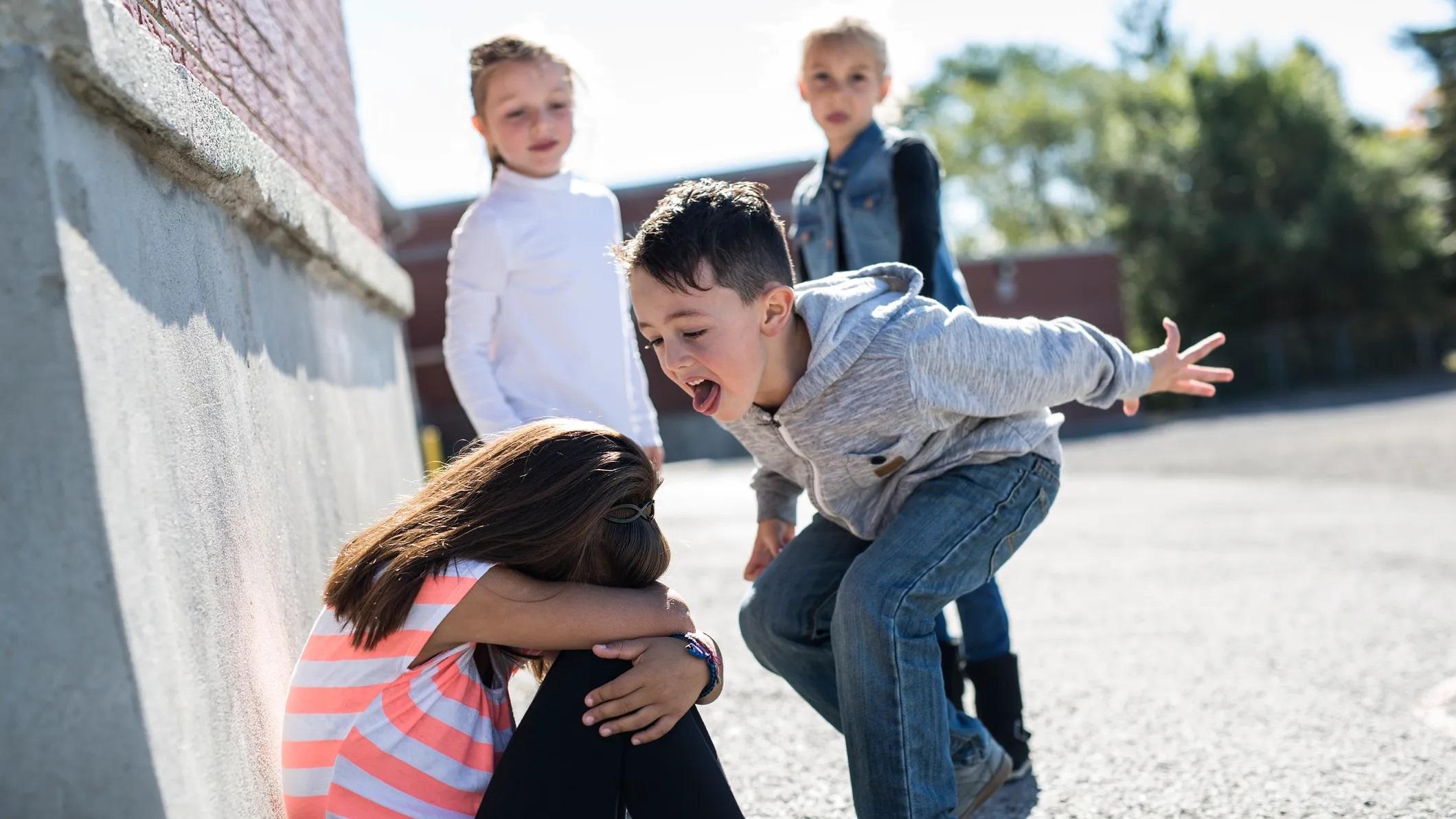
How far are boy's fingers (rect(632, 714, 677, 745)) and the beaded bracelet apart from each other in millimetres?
113

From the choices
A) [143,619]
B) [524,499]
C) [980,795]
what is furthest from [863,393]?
[143,619]

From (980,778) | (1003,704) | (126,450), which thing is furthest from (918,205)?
(126,450)

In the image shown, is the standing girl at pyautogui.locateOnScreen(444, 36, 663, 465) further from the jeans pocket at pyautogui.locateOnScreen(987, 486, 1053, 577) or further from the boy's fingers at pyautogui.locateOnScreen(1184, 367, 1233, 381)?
the boy's fingers at pyautogui.locateOnScreen(1184, 367, 1233, 381)

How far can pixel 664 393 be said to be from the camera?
27.1 metres

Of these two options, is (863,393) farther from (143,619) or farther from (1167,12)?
(1167,12)

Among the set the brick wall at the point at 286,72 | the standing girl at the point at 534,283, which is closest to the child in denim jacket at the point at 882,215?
the standing girl at the point at 534,283

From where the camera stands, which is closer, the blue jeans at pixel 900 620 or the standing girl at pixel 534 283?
the blue jeans at pixel 900 620

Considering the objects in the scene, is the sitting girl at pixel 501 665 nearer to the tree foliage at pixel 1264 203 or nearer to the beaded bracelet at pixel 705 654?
the beaded bracelet at pixel 705 654

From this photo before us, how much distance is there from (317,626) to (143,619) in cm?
53

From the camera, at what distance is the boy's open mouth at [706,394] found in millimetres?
2568

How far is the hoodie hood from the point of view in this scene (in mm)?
2625

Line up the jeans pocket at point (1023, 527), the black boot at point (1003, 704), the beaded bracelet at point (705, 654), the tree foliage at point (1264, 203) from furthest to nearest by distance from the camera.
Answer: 1. the tree foliage at point (1264, 203)
2. the black boot at point (1003, 704)
3. the jeans pocket at point (1023, 527)
4. the beaded bracelet at point (705, 654)

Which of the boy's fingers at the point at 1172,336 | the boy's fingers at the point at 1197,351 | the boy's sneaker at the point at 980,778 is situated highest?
the boy's fingers at the point at 1172,336

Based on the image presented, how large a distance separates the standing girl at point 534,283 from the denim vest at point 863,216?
620 mm
